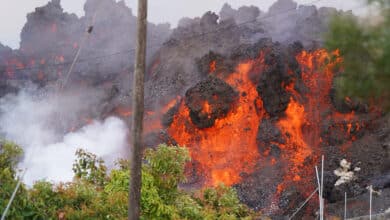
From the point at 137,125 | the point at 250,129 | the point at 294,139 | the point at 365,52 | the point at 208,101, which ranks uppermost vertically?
the point at 208,101

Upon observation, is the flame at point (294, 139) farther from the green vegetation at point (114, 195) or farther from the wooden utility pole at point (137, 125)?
the wooden utility pole at point (137, 125)

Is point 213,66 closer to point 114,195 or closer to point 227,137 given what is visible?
point 227,137

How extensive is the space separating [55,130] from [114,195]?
2021 inches

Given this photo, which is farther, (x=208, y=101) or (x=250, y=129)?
(x=250, y=129)

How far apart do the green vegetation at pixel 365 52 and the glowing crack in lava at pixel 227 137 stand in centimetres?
3589

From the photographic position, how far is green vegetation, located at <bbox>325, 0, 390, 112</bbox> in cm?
820

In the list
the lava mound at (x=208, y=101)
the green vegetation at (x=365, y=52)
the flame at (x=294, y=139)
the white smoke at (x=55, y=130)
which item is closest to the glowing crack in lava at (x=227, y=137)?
the lava mound at (x=208, y=101)

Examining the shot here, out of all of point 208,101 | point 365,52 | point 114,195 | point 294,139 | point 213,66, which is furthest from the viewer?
point 213,66

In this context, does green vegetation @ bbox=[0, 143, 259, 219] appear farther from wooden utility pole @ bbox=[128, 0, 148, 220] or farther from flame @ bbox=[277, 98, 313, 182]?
flame @ bbox=[277, 98, 313, 182]

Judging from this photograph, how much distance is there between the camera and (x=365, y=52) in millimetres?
8688

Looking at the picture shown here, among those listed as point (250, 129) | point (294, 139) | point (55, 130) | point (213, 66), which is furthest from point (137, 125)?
point (55, 130)

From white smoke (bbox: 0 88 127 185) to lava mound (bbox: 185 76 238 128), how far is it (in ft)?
29.2

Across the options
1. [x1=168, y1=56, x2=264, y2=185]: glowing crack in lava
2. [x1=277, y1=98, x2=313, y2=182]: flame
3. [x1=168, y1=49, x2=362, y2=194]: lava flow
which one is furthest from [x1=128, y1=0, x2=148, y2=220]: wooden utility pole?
[x1=168, y1=56, x2=264, y2=185]: glowing crack in lava

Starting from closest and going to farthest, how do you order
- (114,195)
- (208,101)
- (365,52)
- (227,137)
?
(365,52) < (114,195) < (208,101) < (227,137)
